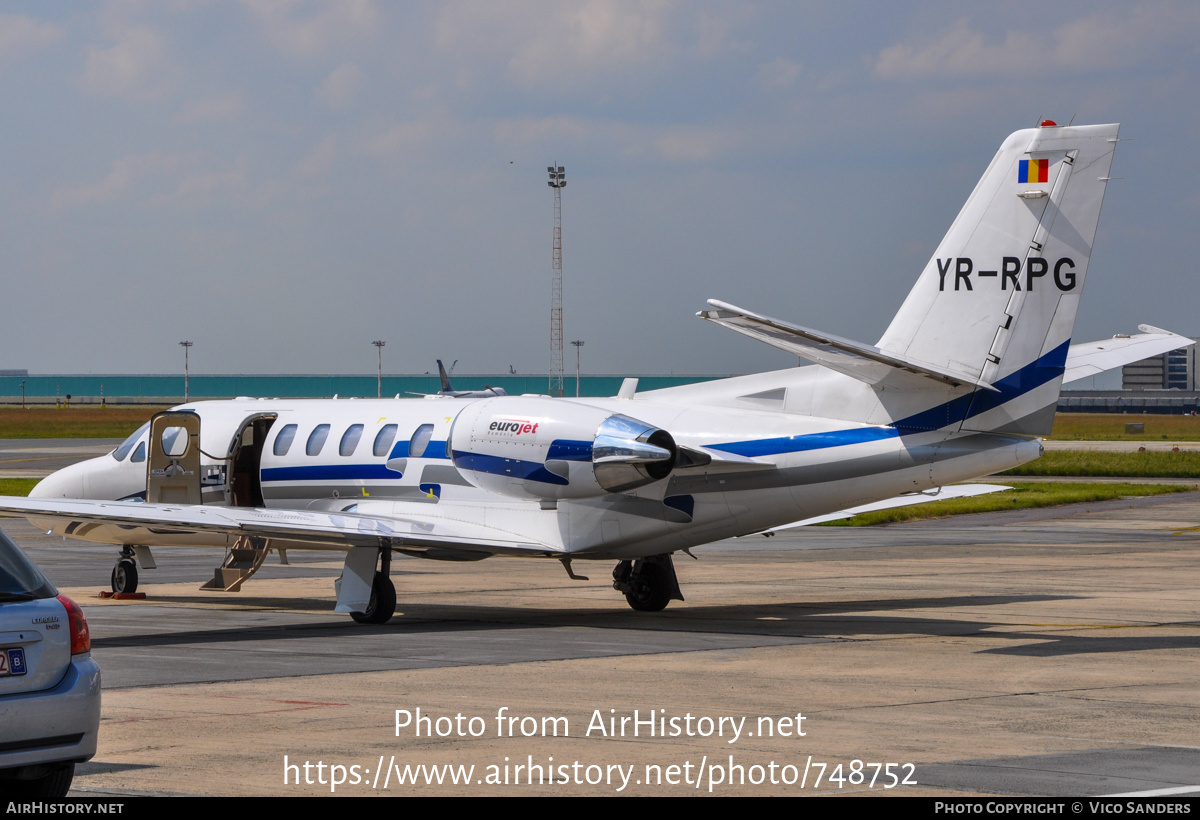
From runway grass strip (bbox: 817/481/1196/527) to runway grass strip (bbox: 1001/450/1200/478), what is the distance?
571cm

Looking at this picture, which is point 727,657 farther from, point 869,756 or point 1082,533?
point 1082,533

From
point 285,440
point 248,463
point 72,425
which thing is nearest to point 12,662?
point 285,440

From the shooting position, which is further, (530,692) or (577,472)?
(577,472)

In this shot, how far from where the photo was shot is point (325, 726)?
465 inches

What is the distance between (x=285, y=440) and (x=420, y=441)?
288cm

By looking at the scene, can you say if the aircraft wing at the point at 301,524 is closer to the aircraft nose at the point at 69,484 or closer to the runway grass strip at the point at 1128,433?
the aircraft nose at the point at 69,484

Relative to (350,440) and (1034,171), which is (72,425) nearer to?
(350,440)

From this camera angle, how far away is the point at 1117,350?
19.2 metres

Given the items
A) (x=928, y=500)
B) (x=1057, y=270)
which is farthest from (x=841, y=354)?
(x=928, y=500)

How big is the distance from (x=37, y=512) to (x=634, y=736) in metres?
10.1

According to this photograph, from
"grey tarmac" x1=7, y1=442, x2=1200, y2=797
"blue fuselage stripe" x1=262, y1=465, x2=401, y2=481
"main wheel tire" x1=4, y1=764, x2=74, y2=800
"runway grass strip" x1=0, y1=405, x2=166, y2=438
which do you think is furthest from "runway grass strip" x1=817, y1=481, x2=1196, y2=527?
"runway grass strip" x1=0, y1=405, x2=166, y2=438

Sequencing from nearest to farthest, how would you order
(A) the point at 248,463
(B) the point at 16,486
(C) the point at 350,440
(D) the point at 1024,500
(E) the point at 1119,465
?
(C) the point at 350,440, (A) the point at 248,463, (D) the point at 1024,500, (B) the point at 16,486, (E) the point at 1119,465

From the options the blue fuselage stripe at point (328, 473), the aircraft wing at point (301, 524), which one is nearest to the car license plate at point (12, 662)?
the aircraft wing at point (301, 524)

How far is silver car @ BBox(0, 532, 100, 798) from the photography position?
820 cm
